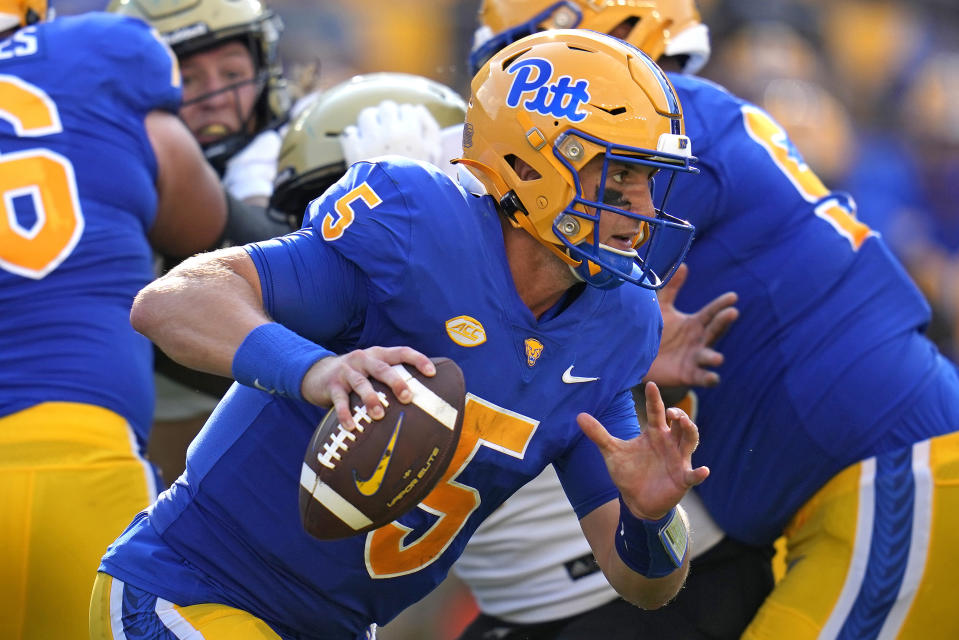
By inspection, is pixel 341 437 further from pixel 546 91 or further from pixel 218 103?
pixel 218 103

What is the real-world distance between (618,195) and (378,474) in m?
0.87

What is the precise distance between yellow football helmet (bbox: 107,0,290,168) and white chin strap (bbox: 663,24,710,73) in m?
1.80

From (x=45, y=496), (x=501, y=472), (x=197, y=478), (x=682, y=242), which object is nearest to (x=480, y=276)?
(x=501, y=472)

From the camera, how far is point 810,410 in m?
3.37

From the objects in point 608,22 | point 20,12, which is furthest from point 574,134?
point 20,12

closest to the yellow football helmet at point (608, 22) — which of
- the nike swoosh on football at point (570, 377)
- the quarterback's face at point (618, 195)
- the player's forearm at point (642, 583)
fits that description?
the quarterback's face at point (618, 195)

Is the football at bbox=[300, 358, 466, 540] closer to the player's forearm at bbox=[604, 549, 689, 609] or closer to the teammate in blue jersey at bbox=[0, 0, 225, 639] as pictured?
the player's forearm at bbox=[604, 549, 689, 609]

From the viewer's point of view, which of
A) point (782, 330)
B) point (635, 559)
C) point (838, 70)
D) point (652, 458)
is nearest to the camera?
point (652, 458)

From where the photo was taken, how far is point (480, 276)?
8.07 feet

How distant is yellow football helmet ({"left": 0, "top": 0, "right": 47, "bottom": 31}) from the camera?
3.81 metres

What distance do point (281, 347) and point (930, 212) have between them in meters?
8.40

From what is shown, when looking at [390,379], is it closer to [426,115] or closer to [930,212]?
[426,115]

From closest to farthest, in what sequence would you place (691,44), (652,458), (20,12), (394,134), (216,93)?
1. (652,458)
2. (394,134)
3. (20,12)
4. (691,44)
5. (216,93)

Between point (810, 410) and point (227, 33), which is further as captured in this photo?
point (227, 33)
